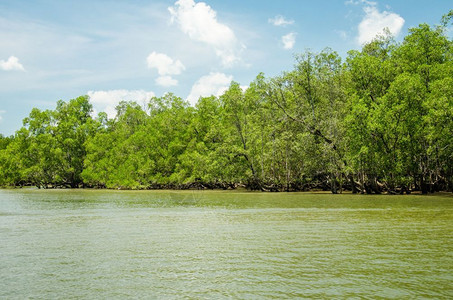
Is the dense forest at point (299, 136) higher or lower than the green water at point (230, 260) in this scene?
higher

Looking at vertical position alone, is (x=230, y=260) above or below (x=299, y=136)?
below

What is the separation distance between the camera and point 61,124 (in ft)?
264

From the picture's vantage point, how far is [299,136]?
146 ft

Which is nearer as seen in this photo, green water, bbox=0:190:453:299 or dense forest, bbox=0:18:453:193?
green water, bbox=0:190:453:299

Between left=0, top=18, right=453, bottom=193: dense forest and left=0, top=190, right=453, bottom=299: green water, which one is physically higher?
left=0, top=18, right=453, bottom=193: dense forest

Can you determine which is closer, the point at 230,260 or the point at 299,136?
the point at 230,260

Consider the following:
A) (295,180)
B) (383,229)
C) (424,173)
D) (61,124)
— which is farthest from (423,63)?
(61,124)

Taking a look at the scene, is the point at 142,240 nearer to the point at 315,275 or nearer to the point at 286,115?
the point at 315,275

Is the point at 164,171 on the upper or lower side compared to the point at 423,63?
lower

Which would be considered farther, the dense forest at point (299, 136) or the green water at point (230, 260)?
the dense forest at point (299, 136)

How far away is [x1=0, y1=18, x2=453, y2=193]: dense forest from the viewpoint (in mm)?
36688

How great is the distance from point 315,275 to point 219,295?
222cm

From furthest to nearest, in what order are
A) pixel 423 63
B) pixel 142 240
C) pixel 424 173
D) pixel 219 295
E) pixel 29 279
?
pixel 423 63, pixel 424 173, pixel 142 240, pixel 29 279, pixel 219 295

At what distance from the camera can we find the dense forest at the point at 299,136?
36.7 metres
